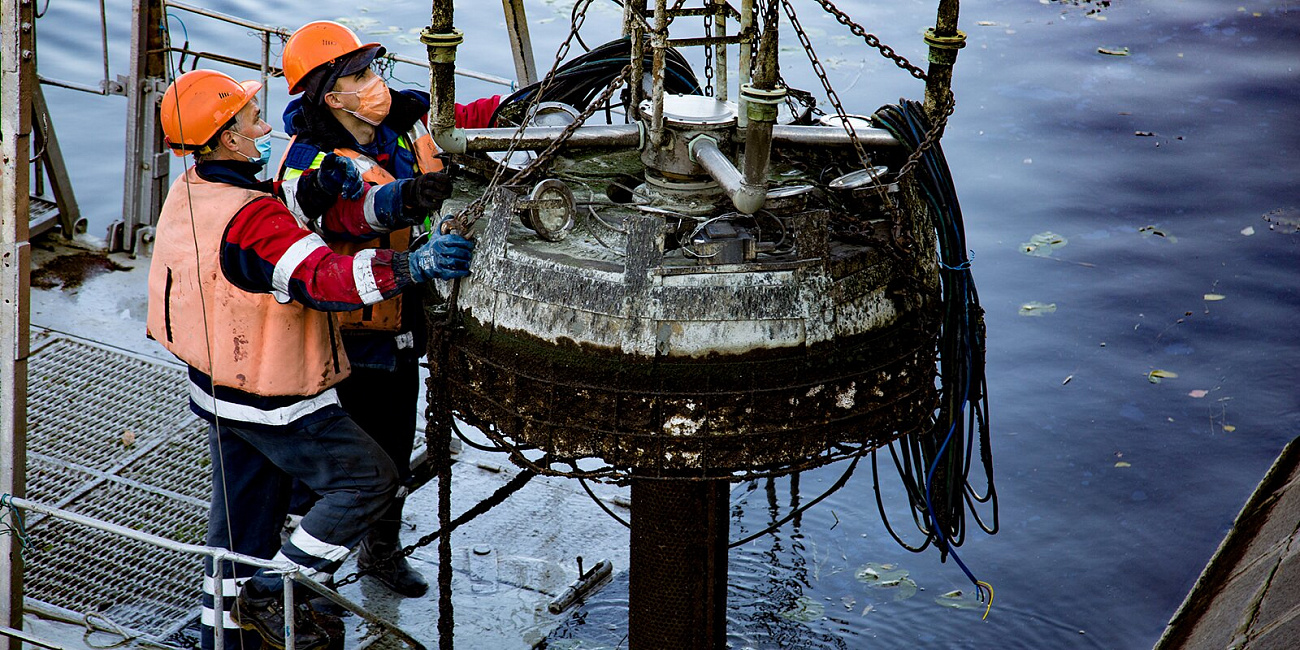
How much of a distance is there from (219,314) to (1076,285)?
19.9 ft

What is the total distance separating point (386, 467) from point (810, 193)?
5.51ft

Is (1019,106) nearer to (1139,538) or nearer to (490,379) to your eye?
(1139,538)

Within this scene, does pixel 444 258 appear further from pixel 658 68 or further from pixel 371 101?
pixel 371 101

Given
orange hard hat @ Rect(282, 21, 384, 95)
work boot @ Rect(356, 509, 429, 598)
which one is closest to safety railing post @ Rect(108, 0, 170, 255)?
orange hard hat @ Rect(282, 21, 384, 95)

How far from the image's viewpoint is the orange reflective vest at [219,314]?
161 inches

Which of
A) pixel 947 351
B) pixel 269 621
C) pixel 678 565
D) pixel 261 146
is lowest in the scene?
pixel 269 621

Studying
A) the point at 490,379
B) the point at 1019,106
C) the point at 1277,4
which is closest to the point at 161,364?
the point at 490,379

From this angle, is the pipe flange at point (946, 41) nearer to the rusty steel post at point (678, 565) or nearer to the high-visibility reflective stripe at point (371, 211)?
the rusty steel post at point (678, 565)

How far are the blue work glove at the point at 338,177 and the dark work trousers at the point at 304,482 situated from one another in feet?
2.53

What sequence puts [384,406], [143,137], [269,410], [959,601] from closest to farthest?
[269,410], [384,406], [959,601], [143,137]

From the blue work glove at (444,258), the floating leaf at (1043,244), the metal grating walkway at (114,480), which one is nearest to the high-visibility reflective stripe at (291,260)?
the blue work glove at (444,258)

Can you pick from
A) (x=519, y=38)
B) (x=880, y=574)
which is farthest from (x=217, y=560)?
(x=519, y=38)

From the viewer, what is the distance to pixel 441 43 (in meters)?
3.85

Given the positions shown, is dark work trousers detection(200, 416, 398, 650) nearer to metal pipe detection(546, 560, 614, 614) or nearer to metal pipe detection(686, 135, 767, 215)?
metal pipe detection(546, 560, 614, 614)
